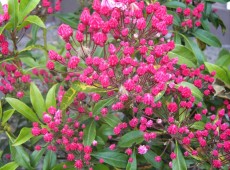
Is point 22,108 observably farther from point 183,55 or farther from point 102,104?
point 183,55

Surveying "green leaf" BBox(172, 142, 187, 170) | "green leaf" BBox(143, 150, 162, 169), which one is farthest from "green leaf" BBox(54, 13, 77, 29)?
"green leaf" BBox(172, 142, 187, 170)

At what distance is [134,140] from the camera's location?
5.30ft

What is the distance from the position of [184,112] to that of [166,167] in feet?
0.82

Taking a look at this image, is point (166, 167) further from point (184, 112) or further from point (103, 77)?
point (103, 77)

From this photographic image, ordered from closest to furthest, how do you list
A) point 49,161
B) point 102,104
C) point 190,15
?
point 102,104 → point 49,161 → point 190,15

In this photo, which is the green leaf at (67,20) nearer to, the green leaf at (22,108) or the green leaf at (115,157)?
the green leaf at (22,108)

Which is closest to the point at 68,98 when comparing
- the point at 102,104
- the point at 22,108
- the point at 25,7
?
the point at 102,104

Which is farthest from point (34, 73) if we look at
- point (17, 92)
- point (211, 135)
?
point (211, 135)

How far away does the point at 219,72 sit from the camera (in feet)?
5.84

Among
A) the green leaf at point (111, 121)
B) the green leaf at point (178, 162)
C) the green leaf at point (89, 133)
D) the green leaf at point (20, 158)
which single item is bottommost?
the green leaf at point (20, 158)

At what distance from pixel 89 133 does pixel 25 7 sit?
1.94 ft

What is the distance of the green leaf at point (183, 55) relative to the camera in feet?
5.79

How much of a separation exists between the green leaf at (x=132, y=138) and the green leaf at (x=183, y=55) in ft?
1.20

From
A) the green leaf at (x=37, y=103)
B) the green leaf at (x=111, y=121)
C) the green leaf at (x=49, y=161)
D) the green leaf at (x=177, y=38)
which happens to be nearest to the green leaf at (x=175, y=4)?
the green leaf at (x=177, y=38)
